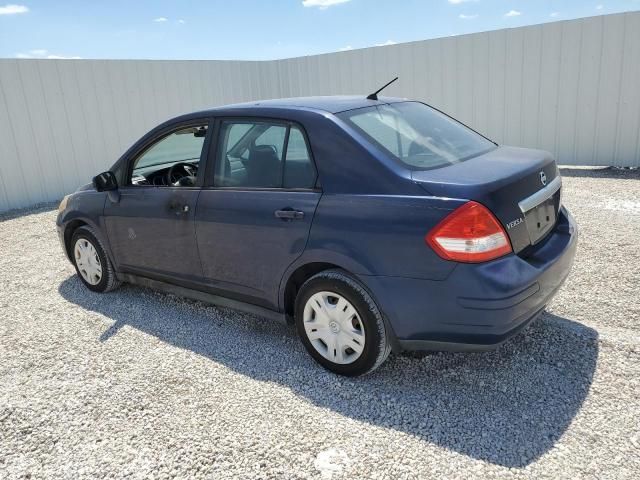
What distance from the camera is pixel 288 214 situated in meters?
3.05

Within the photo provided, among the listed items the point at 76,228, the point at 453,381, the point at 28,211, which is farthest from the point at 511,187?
the point at 28,211

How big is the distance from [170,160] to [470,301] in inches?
123

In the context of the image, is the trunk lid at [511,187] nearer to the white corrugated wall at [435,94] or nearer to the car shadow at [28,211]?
the white corrugated wall at [435,94]

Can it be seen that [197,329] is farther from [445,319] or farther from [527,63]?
[527,63]

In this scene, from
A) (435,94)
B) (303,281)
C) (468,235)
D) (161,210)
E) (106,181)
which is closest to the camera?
(468,235)

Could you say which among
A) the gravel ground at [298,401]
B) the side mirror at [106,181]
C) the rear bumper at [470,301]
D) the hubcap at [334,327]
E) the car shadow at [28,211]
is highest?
the side mirror at [106,181]

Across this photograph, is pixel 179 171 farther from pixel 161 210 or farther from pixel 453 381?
pixel 453 381

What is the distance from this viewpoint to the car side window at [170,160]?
388 cm

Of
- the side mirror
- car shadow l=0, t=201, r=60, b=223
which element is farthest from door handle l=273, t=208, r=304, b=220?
car shadow l=0, t=201, r=60, b=223

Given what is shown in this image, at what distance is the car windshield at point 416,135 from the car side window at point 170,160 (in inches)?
51.9

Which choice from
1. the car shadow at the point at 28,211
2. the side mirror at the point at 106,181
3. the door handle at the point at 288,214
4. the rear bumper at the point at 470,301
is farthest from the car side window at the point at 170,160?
the car shadow at the point at 28,211

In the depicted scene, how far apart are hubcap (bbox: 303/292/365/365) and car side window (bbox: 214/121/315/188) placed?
0.70 m

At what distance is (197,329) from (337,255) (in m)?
1.57

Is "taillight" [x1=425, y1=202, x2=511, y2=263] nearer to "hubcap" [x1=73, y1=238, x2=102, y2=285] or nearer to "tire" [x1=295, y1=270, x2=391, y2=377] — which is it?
"tire" [x1=295, y1=270, x2=391, y2=377]
